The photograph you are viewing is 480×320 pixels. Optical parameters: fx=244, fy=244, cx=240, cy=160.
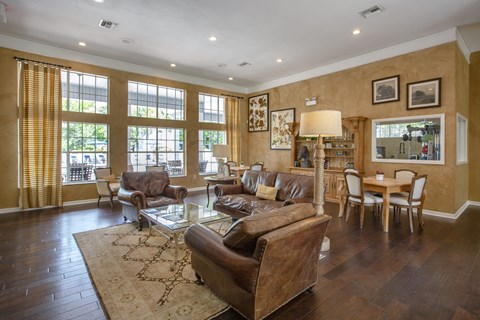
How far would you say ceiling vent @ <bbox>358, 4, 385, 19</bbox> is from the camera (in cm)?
402

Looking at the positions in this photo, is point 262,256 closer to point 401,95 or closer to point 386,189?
point 386,189

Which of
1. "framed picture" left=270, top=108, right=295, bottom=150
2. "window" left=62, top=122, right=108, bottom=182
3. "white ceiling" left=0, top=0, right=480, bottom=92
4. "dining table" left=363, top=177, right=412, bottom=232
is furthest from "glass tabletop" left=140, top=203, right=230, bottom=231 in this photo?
"framed picture" left=270, top=108, right=295, bottom=150

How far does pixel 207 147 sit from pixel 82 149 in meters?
3.69

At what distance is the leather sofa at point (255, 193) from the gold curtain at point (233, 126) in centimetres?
387

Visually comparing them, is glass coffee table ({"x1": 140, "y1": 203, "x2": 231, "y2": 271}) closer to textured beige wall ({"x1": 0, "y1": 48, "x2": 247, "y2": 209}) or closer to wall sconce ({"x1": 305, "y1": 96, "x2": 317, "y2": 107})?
textured beige wall ({"x1": 0, "y1": 48, "x2": 247, "y2": 209})

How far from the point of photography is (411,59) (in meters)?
5.32

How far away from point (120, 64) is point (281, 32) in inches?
172

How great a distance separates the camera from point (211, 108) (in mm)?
8609

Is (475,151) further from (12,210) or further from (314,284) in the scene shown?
(12,210)

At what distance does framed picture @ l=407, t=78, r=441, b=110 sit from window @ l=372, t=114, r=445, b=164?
0.84ft

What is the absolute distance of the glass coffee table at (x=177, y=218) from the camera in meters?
2.95

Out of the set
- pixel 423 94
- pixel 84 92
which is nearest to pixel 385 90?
pixel 423 94

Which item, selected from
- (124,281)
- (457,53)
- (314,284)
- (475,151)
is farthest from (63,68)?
(475,151)

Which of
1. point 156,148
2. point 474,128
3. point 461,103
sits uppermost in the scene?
point 461,103
